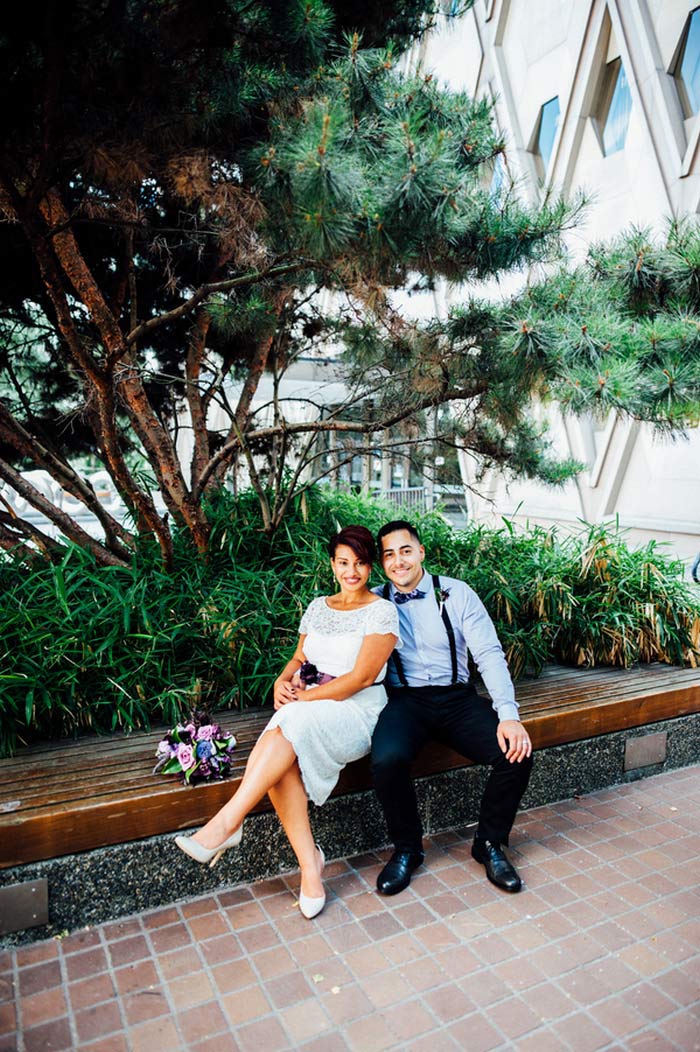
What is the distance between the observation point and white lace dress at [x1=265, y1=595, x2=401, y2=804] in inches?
107

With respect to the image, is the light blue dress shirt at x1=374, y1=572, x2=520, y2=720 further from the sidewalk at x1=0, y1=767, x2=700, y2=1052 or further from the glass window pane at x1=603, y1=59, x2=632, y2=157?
the glass window pane at x1=603, y1=59, x2=632, y2=157

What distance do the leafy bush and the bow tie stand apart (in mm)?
831

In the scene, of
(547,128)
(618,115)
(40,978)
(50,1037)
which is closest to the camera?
(50,1037)

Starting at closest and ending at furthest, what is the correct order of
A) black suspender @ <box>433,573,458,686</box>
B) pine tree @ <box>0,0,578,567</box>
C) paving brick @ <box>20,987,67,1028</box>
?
paving brick @ <box>20,987,67,1028</box>
pine tree @ <box>0,0,578,567</box>
black suspender @ <box>433,573,458,686</box>

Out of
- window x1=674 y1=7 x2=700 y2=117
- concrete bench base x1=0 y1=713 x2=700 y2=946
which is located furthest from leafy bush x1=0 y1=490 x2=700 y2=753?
window x1=674 y1=7 x2=700 y2=117

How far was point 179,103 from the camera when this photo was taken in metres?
2.71

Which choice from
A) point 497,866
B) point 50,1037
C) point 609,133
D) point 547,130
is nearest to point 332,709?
point 497,866

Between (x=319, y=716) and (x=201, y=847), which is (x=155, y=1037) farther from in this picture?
(x=319, y=716)

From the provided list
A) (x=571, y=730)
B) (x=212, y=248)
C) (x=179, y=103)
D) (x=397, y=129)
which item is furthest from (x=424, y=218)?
(x=212, y=248)

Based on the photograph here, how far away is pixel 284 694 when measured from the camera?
2.97 m

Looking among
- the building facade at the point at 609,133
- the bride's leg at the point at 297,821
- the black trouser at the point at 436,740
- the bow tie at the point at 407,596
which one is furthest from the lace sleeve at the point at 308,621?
the building facade at the point at 609,133

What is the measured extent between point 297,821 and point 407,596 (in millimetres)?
1076

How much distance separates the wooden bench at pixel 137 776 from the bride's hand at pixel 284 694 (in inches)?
11.8

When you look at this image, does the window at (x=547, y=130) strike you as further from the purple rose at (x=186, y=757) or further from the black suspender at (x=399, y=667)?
the purple rose at (x=186, y=757)
